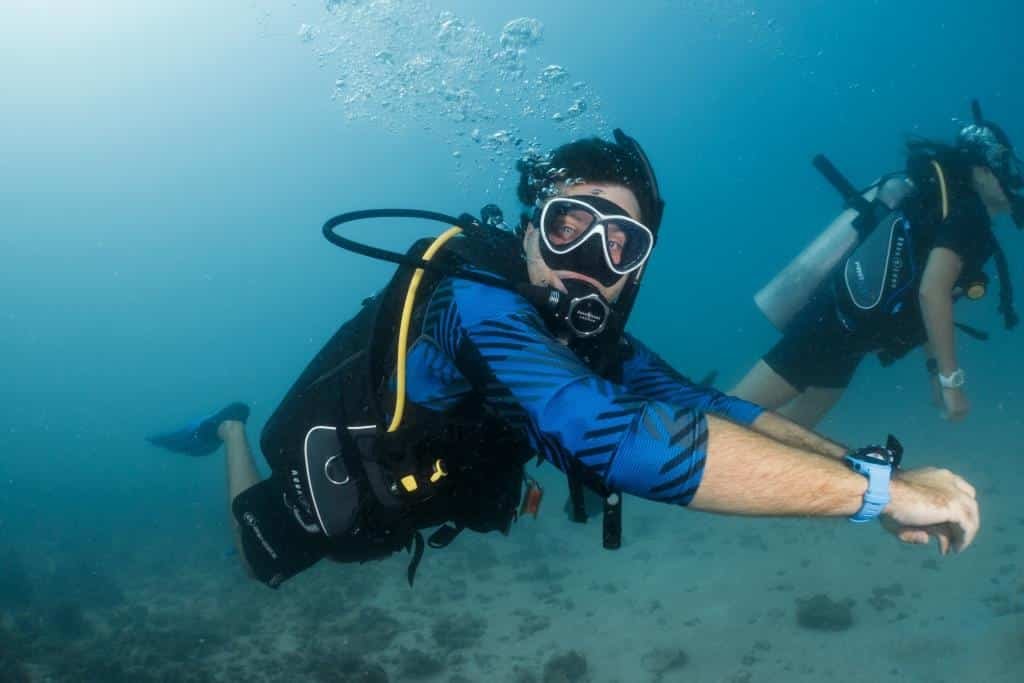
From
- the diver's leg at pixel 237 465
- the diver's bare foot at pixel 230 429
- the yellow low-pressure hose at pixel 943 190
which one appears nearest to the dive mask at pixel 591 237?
the diver's leg at pixel 237 465

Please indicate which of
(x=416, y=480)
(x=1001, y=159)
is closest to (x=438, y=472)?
(x=416, y=480)

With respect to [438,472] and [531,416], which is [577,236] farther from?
[438,472]

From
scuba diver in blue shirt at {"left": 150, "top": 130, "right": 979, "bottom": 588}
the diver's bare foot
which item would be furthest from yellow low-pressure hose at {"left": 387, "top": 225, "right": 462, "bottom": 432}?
the diver's bare foot

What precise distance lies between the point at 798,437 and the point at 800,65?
6167 inches

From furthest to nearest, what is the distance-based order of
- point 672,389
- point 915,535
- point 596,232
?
1. point 672,389
2. point 596,232
3. point 915,535

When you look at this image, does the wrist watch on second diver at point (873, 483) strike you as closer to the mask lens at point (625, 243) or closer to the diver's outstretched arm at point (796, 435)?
the diver's outstretched arm at point (796, 435)

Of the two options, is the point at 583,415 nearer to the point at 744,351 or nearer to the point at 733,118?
the point at 744,351

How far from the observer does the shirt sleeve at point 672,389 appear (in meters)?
3.49

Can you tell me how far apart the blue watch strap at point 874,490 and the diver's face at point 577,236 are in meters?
1.40

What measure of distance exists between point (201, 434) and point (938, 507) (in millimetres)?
7379

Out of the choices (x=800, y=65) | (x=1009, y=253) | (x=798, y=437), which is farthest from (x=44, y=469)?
(x=800, y=65)

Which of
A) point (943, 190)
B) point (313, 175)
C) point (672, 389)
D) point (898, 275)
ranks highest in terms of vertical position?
point (313, 175)

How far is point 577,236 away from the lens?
3.15 metres

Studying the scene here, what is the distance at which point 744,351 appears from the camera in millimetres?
84938
